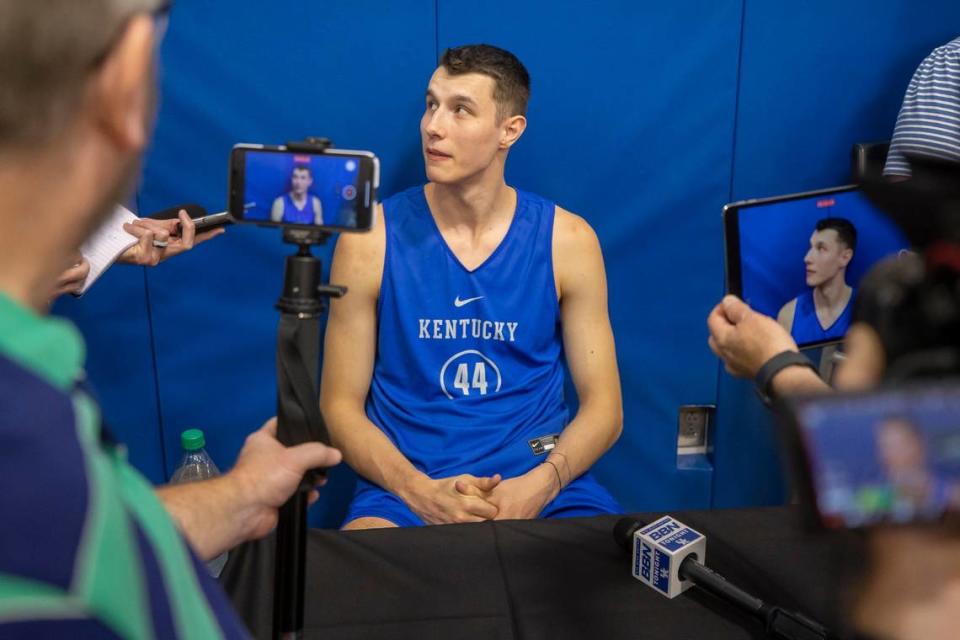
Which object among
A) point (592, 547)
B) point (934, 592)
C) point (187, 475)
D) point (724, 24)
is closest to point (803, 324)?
point (592, 547)

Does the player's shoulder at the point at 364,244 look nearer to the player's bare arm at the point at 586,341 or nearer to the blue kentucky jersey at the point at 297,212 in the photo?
the player's bare arm at the point at 586,341

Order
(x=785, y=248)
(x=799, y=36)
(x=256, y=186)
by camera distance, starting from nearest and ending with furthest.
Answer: (x=256, y=186)
(x=785, y=248)
(x=799, y=36)

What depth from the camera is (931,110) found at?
2008 millimetres

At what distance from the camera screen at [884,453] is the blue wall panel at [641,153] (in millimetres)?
1761

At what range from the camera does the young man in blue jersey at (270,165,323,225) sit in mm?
865

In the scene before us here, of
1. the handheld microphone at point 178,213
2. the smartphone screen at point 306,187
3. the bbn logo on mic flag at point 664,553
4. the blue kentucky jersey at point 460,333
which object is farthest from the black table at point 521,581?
the handheld microphone at point 178,213

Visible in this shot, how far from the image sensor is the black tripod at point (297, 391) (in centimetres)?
86

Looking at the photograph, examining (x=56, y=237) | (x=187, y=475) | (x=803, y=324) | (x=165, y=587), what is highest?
(x=56, y=237)

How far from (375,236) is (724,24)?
1013mm

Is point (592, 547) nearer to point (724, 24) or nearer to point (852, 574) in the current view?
point (852, 574)

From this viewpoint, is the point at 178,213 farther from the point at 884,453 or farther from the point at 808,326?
the point at 884,453

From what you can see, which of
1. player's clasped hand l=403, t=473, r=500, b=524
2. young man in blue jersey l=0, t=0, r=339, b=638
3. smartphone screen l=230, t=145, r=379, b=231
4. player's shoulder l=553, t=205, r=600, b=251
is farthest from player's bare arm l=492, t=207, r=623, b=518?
young man in blue jersey l=0, t=0, r=339, b=638

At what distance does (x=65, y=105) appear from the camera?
1.81ft

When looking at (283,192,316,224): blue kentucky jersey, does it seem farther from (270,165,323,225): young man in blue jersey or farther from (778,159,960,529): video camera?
(778,159,960,529): video camera
